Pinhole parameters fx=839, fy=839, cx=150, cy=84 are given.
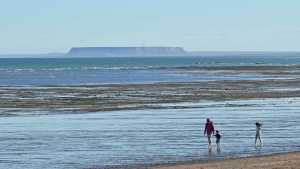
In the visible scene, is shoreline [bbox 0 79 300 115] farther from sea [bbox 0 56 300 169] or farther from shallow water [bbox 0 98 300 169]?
shallow water [bbox 0 98 300 169]

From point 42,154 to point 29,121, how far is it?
1298 cm

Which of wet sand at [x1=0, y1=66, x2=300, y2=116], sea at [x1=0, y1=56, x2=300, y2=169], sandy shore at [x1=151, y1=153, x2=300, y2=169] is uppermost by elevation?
wet sand at [x1=0, y1=66, x2=300, y2=116]

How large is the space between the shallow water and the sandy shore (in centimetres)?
169

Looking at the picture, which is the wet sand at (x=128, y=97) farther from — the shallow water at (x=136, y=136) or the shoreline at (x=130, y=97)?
the shallow water at (x=136, y=136)

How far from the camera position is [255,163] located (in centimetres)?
2478

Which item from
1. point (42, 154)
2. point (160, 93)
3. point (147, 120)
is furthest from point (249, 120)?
point (160, 93)

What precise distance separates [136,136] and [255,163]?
34.9 ft

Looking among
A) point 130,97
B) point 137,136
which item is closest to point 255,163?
point 137,136

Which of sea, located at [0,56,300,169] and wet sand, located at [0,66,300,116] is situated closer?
sea, located at [0,56,300,169]

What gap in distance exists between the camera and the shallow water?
28480mm

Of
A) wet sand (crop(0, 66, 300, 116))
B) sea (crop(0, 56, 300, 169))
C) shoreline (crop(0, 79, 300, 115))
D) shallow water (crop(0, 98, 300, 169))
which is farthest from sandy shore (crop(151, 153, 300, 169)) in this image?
shoreline (crop(0, 79, 300, 115))

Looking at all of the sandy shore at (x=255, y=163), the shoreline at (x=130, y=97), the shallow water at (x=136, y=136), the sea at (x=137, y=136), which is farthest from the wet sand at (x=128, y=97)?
the sandy shore at (x=255, y=163)

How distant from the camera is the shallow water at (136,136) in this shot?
28.5 meters

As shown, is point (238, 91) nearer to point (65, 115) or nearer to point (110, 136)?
point (65, 115)
